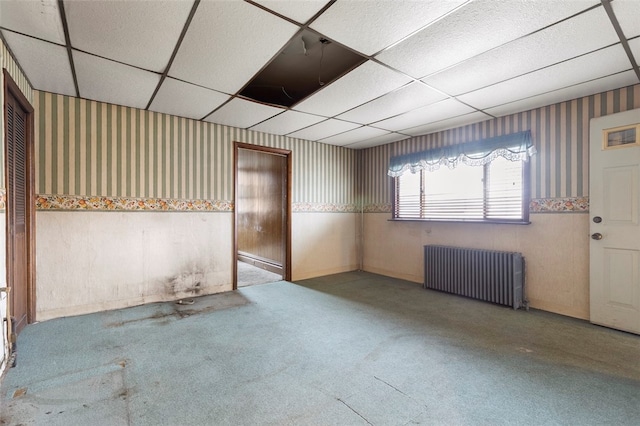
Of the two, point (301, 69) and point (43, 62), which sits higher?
point (301, 69)

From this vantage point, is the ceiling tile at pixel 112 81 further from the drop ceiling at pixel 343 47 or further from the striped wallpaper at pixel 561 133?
the striped wallpaper at pixel 561 133

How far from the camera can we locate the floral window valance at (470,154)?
393cm

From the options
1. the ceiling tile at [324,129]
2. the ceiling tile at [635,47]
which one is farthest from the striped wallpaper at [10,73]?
the ceiling tile at [635,47]

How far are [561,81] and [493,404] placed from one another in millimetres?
3119

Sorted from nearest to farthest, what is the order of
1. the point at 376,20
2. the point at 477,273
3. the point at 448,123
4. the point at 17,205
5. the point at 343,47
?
1. the point at 376,20
2. the point at 343,47
3. the point at 17,205
4. the point at 477,273
5. the point at 448,123

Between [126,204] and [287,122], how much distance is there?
97.2 inches

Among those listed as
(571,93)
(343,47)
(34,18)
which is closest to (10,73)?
(34,18)

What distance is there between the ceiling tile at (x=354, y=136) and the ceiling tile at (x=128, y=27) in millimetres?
3035

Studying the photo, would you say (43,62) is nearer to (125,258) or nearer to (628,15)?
(125,258)

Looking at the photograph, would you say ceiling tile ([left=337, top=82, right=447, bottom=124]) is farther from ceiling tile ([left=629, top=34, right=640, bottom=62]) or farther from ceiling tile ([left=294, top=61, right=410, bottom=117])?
ceiling tile ([left=629, top=34, right=640, bottom=62])

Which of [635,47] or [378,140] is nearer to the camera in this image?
[635,47]

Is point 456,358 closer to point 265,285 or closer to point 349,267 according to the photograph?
point 265,285

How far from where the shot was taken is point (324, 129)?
16.0ft

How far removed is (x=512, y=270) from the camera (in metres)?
3.87
